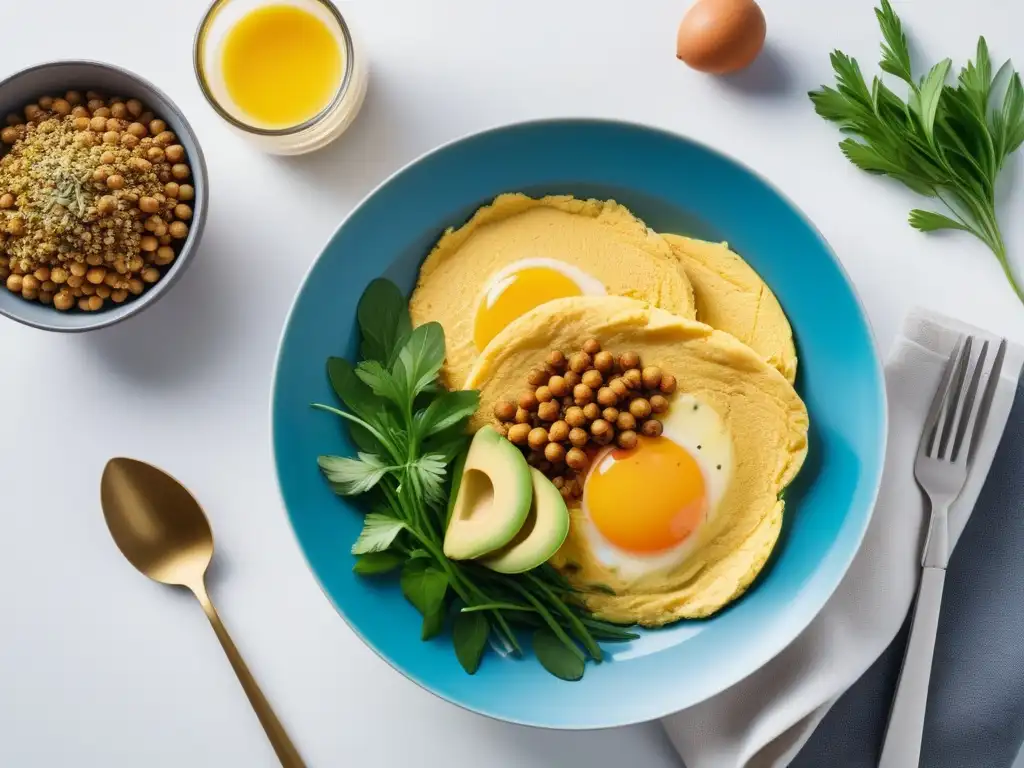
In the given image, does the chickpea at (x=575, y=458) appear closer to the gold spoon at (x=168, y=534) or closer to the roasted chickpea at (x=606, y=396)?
the roasted chickpea at (x=606, y=396)

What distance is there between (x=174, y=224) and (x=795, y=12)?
73.2 inches

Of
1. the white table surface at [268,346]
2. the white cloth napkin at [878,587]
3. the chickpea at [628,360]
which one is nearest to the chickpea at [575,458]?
the chickpea at [628,360]

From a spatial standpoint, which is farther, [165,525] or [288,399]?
[165,525]

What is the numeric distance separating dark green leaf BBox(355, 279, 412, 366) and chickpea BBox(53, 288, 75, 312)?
2.46ft

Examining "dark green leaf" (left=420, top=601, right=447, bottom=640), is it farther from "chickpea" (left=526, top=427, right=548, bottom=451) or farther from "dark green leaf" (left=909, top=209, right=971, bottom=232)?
"dark green leaf" (left=909, top=209, right=971, bottom=232)

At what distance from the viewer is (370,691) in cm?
245

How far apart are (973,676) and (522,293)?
1634 mm

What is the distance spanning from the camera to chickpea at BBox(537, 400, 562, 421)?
7.09ft

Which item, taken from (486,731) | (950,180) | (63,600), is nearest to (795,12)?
(950,180)

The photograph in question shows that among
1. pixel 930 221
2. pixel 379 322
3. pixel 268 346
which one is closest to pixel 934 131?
pixel 930 221

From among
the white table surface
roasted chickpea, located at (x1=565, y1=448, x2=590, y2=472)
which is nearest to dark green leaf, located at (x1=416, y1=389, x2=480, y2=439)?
roasted chickpea, located at (x1=565, y1=448, x2=590, y2=472)

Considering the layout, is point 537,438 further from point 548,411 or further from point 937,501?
point 937,501

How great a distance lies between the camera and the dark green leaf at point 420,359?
2168mm

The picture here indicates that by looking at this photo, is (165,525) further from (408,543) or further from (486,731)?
(486,731)
